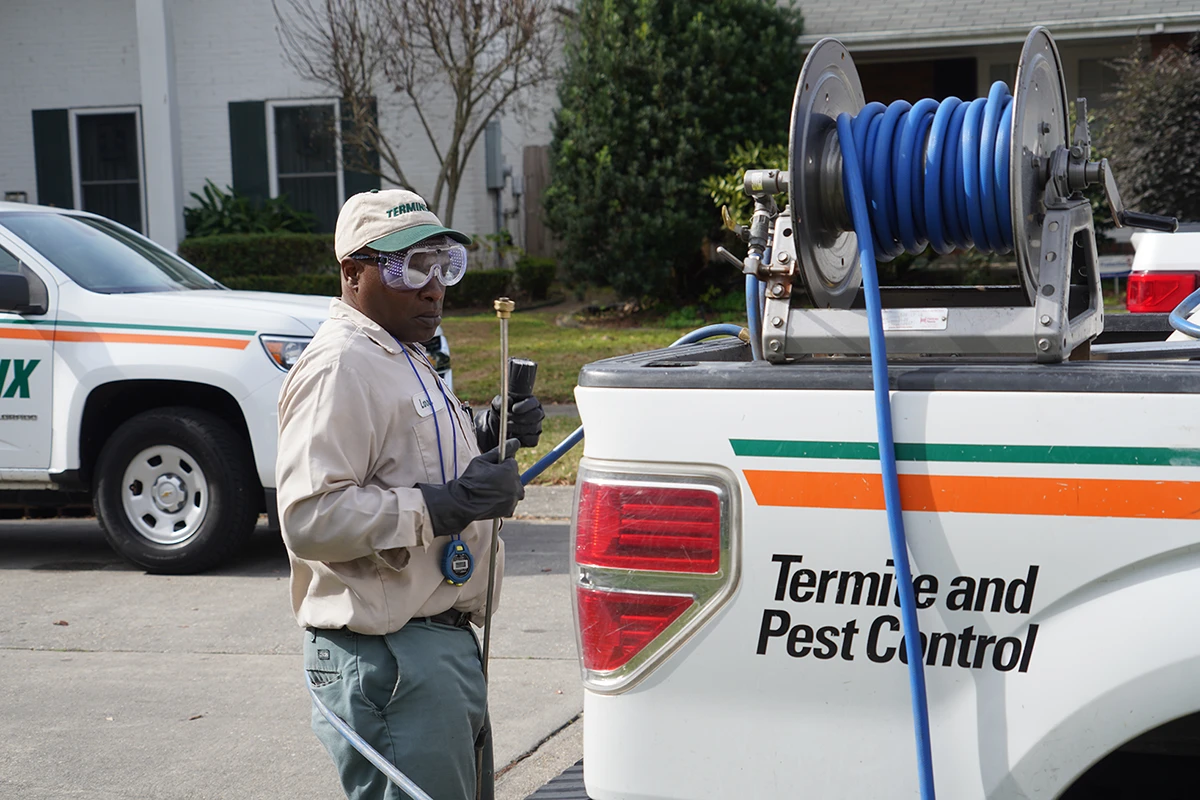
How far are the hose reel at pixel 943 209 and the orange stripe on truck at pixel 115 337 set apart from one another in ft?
15.4

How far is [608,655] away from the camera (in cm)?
215

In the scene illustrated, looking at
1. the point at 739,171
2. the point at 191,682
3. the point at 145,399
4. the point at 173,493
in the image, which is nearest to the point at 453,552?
the point at 191,682

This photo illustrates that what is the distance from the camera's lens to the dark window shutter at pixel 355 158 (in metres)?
17.8

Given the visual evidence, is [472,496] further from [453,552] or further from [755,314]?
[755,314]

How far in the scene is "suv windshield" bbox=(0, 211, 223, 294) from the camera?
7.19 metres

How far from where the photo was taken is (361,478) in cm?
264

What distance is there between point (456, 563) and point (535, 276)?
15.9 meters

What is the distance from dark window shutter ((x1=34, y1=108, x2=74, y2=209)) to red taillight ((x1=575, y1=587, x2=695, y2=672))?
61.1ft

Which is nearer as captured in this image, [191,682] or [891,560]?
[891,560]

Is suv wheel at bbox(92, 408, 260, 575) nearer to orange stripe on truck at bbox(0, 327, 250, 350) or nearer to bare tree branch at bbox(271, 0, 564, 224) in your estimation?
orange stripe on truck at bbox(0, 327, 250, 350)

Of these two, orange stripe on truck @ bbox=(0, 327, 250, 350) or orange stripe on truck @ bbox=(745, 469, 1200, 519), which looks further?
orange stripe on truck @ bbox=(0, 327, 250, 350)

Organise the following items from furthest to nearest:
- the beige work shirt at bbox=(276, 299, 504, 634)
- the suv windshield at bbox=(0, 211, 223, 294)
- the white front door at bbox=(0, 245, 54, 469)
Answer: the suv windshield at bbox=(0, 211, 223, 294) → the white front door at bbox=(0, 245, 54, 469) → the beige work shirt at bbox=(276, 299, 504, 634)

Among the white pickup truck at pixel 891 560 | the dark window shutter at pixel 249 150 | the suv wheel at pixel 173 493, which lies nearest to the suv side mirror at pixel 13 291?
the suv wheel at pixel 173 493

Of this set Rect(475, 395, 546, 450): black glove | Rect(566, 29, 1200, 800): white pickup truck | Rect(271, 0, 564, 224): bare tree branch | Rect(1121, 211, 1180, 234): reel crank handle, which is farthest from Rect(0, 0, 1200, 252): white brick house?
Rect(566, 29, 1200, 800): white pickup truck
